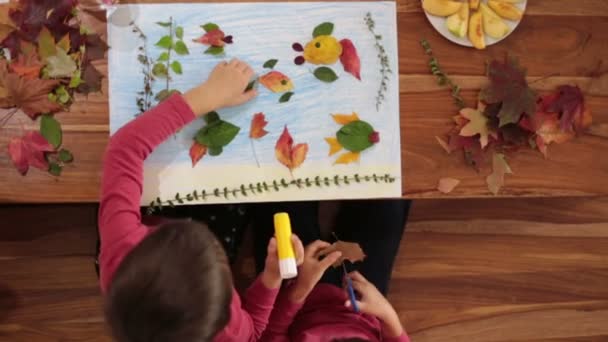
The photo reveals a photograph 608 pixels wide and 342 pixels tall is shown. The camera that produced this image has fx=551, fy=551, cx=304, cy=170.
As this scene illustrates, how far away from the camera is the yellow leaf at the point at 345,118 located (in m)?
0.86

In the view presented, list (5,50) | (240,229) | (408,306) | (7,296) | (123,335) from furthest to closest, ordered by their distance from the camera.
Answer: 1. (408,306)
2. (7,296)
3. (240,229)
4. (5,50)
5. (123,335)

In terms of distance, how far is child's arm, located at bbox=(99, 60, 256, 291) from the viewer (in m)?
0.75

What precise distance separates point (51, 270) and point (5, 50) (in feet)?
1.83

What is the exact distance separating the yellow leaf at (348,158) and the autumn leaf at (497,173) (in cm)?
21

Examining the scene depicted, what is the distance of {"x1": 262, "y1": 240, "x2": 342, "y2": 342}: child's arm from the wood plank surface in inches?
11.6

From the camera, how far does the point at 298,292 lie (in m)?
0.90

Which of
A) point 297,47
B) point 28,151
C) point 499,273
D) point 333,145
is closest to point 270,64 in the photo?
point 297,47

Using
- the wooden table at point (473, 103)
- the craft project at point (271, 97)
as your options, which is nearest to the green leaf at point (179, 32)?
the craft project at point (271, 97)

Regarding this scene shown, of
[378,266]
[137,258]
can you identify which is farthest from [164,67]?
[378,266]

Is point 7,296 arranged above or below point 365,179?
below

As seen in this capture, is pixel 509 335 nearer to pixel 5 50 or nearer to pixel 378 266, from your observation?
pixel 378 266

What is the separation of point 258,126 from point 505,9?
1.46 feet

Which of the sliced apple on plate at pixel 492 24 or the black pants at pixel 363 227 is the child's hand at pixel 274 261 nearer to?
the black pants at pixel 363 227

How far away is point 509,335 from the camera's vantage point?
1.32m
